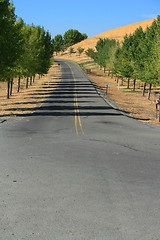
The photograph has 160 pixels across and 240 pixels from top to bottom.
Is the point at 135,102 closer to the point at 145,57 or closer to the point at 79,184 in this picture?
the point at 145,57

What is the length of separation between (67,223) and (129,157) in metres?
7.68

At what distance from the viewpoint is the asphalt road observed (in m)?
7.78

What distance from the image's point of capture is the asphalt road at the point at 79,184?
7781 millimetres

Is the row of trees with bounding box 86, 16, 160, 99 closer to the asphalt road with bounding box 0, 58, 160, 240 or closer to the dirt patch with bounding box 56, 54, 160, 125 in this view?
the dirt patch with bounding box 56, 54, 160, 125

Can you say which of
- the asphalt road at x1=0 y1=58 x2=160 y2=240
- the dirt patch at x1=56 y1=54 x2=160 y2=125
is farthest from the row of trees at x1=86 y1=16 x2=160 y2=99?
the asphalt road at x1=0 y1=58 x2=160 y2=240

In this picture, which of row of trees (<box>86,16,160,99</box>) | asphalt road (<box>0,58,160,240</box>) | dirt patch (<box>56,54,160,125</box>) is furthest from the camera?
row of trees (<box>86,16,160,99</box>)

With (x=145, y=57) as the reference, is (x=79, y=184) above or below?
below

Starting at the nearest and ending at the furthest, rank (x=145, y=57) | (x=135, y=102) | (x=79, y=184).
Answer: (x=79, y=184)
(x=135, y=102)
(x=145, y=57)

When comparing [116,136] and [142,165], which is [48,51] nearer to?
[116,136]

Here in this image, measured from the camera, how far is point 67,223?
8008 mm

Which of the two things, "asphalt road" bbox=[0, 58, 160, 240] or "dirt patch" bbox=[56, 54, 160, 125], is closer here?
"asphalt road" bbox=[0, 58, 160, 240]

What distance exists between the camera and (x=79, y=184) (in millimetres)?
11078

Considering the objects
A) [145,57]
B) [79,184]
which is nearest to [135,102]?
[145,57]

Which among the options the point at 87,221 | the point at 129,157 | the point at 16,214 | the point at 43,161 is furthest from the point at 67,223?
the point at 129,157
